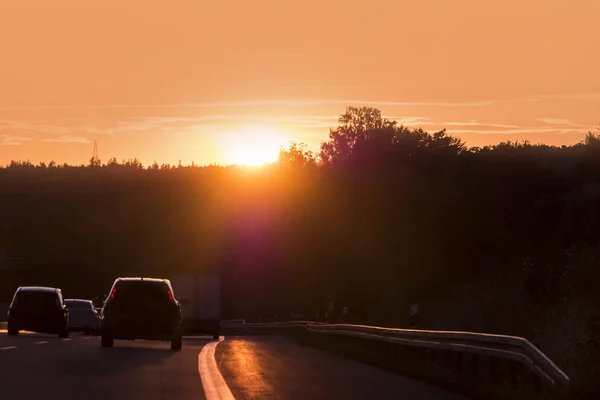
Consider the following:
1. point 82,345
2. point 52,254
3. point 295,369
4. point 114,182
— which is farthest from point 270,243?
point 295,369

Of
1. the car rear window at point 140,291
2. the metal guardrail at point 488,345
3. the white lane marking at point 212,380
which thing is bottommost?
the white lane marking at point 212,380

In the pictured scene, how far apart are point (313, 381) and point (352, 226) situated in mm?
78394

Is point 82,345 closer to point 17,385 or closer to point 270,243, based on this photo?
point 17,385

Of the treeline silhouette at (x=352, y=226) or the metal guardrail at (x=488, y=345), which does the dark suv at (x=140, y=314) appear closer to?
the metal guardrail at (x=488, y=345)

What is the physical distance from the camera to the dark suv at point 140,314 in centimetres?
2578

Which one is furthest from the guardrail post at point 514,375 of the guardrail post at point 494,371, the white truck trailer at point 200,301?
the white truck trailer at point 200,301

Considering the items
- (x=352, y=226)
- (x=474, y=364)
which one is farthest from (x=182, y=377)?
(x=352, y=226)

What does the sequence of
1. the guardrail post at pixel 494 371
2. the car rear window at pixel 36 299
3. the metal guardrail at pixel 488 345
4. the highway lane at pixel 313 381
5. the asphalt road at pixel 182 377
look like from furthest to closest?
the car rear window at pixel 36 299, the guardrail post at pixel 494 371, the highway lane at pixel 313 381, the asphalt road at pixel 182 377, the metal guardrail at pixel 488 345

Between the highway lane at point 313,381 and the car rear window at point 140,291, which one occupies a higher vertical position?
the car rear window at point 140,291

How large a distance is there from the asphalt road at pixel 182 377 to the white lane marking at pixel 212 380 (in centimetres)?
1

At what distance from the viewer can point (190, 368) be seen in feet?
61.1

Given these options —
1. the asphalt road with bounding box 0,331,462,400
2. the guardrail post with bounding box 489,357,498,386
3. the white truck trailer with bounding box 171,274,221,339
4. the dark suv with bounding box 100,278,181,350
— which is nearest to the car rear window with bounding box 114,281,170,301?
the dark suv with bounding box 100,278,181,350

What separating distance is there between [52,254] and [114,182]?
27.0 m

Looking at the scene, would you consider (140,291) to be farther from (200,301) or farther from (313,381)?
(200,301)
